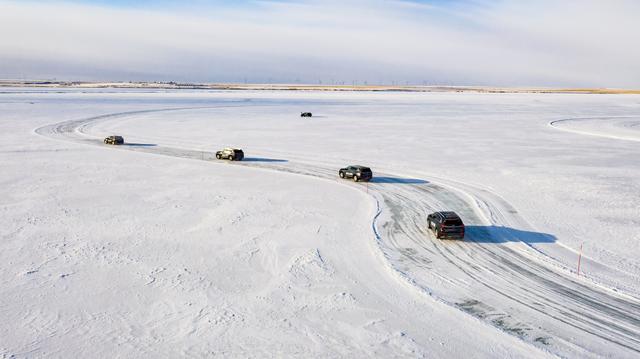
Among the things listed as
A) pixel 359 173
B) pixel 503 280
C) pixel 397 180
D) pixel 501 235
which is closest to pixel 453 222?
pixel 501 235

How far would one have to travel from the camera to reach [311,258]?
22125 mm

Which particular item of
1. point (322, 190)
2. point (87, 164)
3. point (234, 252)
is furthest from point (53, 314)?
point (87, 164)

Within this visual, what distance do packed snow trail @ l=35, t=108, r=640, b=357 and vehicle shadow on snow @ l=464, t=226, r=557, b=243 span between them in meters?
0.05

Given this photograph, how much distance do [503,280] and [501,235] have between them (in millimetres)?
6248

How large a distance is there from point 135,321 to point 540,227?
22095 mm

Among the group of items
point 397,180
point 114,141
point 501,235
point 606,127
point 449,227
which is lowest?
point 501,235

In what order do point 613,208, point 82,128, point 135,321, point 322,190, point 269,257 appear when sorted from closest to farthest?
point 135,321 < point 269,257 < point 613,208 < point 322,190 < point 82,128

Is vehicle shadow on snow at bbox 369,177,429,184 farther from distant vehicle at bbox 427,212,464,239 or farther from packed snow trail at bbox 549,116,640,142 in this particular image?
packed snow trail at bbox 549,116,640,142

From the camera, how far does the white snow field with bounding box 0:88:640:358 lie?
15797mm

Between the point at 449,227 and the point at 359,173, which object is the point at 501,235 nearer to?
the point at 449,227

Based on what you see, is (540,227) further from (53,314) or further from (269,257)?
(53,314)

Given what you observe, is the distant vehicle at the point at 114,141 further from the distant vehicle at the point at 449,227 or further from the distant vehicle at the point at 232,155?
the distant vehicle at the point at 449,227

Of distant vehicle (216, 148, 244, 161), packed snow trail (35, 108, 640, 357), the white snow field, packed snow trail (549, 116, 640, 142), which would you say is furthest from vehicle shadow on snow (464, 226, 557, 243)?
packed snow trail (549, 116, 640, 142)

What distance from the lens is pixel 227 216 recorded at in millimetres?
28016
